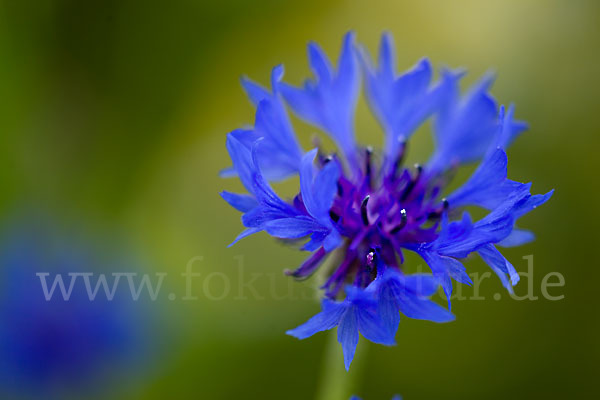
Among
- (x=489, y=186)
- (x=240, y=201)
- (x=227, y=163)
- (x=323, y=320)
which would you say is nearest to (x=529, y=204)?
(x=489, y=186)

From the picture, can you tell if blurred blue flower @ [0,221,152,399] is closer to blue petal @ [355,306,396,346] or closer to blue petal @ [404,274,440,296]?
blue petal @ [355,306,396,346]

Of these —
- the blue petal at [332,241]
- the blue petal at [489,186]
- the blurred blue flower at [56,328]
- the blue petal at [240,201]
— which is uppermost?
the blue petal at [489,186]

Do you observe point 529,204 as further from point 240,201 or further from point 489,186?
point 240,201

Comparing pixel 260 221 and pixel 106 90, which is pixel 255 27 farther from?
pixel 260 221

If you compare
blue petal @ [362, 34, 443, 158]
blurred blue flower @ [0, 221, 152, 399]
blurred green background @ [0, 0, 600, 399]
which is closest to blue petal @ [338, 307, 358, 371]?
blue petal @ [362, 34, 443, 158]

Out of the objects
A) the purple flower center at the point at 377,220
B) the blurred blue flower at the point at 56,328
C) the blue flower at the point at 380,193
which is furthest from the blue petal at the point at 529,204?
the blurred blue flower at the point at 56,328

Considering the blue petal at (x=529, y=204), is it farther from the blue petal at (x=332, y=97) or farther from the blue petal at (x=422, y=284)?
the blue petal at (x=332, y=97)

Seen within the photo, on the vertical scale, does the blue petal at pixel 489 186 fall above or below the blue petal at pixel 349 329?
above
